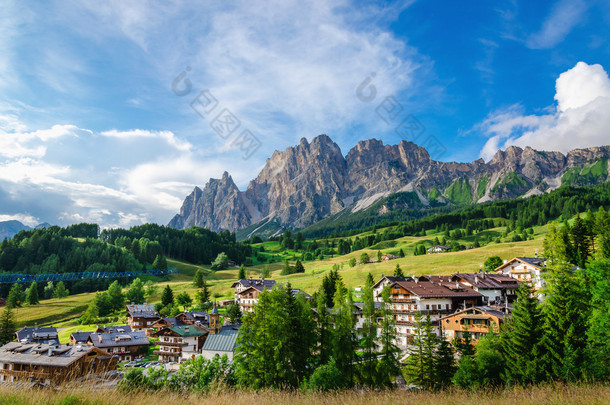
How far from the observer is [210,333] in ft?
205

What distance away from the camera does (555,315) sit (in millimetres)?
36781

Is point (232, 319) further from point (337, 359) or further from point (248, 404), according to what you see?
point (248, 404)

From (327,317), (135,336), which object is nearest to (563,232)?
(327,317)

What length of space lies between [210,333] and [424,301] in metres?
37.2

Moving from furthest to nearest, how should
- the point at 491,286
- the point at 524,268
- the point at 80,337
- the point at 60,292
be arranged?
the point at 60,292 < the point at 524,268 < the point at 491,286 < the point at 80,337

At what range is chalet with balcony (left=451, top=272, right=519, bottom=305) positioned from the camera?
70.2m

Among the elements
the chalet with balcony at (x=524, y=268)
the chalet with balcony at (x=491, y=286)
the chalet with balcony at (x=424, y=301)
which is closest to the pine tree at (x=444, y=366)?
the chalet with balcony at (x=424, y=301)

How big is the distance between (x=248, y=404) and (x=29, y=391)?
18.5 ft

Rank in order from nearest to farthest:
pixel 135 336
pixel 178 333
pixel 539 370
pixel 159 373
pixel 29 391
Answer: pixel 29 391, pixel 539 370, pixel 159 373, pixel 178 333, pixel 135 336

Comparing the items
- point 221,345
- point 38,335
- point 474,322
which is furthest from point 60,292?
point 474,322

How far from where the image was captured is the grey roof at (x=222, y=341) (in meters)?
57.0

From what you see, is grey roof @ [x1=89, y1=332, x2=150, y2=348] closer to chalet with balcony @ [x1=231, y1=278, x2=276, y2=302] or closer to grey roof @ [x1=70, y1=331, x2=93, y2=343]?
grey roof @ [x1=70, y1=331, x2=93, y2=343]

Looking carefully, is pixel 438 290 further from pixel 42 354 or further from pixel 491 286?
pixel 42 354

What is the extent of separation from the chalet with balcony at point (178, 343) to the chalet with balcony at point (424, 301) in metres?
35.7
